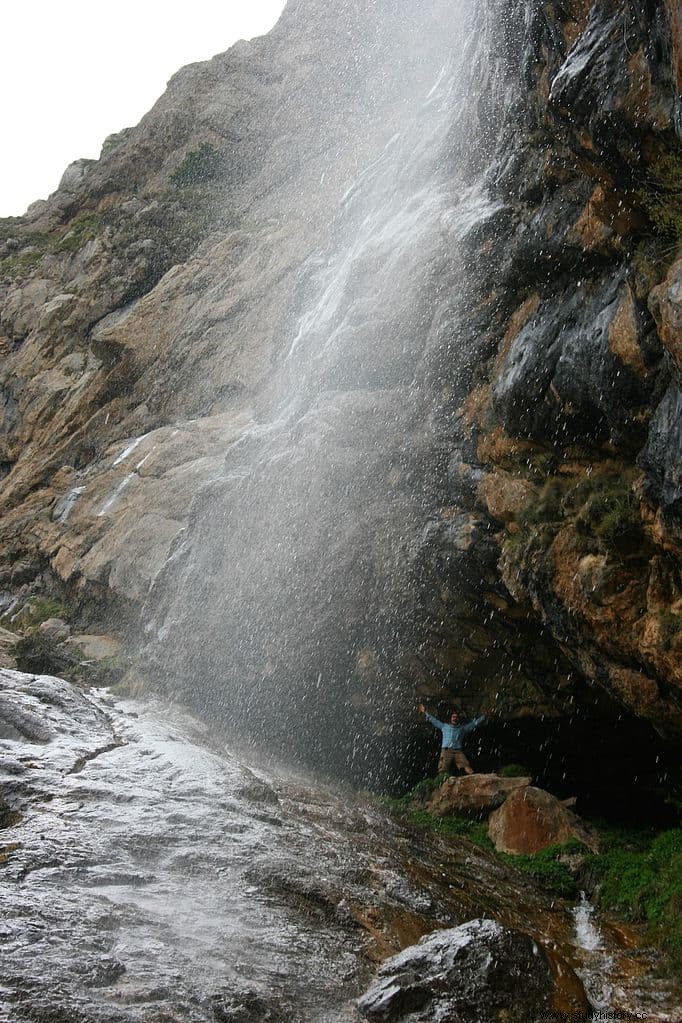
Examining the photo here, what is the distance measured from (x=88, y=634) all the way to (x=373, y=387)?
480 inches

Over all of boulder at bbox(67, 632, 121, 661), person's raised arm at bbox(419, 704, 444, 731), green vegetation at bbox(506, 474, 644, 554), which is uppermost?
boulder at bbox(67, 632, 121, 661)

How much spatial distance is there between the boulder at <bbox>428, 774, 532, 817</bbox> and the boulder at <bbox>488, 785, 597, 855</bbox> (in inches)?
20.3

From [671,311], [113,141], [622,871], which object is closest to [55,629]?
[622,871]

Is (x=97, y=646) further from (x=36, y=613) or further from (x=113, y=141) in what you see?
(x=113, y=141)

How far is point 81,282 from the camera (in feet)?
137

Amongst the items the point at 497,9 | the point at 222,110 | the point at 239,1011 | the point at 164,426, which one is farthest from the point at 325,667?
the point at 222,110

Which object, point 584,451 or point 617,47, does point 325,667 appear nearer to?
point 584,451

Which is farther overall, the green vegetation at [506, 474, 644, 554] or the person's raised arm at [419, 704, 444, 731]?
the person's raised arm at [419, 704, 444, 731]

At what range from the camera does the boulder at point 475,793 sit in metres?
12.6

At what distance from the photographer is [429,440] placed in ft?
49.1

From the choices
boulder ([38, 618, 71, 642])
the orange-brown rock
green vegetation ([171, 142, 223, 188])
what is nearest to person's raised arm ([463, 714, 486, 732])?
the orange-brown rock

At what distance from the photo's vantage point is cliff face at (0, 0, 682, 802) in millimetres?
9766

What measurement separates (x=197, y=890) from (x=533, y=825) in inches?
216

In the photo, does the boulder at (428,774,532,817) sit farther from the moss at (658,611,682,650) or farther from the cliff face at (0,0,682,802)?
the moss at (658,611,682,650)
